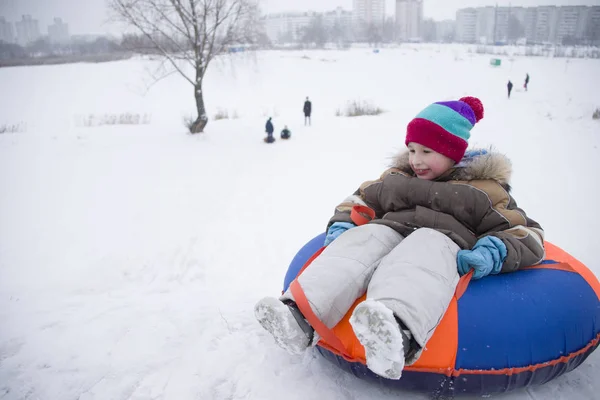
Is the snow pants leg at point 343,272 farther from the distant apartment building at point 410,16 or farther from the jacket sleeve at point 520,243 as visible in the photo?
the distant apartment building at point 410,16

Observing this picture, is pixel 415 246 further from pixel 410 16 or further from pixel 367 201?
pixel 410 16

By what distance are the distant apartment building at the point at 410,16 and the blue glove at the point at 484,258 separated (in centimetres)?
13877

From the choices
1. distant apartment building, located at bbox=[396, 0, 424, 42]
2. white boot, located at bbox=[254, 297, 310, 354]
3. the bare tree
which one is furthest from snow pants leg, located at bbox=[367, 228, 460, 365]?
distant apartment building, located at bbox=[396, 0, 424, 42]

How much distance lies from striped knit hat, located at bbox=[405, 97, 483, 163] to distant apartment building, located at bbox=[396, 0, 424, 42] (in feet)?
453

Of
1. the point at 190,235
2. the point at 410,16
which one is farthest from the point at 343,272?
the point at 410,16

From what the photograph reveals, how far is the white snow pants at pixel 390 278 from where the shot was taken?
1678mm

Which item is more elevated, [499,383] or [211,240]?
[499,383]

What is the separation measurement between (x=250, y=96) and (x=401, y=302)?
26417mm

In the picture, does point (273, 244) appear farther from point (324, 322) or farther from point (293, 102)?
point (293, 102)

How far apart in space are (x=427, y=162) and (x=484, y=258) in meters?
0.85

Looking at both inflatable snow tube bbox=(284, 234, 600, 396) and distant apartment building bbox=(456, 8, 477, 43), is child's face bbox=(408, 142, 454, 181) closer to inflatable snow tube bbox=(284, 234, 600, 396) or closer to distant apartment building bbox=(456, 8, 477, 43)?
inflatable snow tube bbox=(284, 234, 600, 396)

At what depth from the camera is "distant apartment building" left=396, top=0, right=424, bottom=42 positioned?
126500 mm

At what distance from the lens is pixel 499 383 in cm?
193

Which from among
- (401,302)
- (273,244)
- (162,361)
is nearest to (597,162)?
(273,244)
